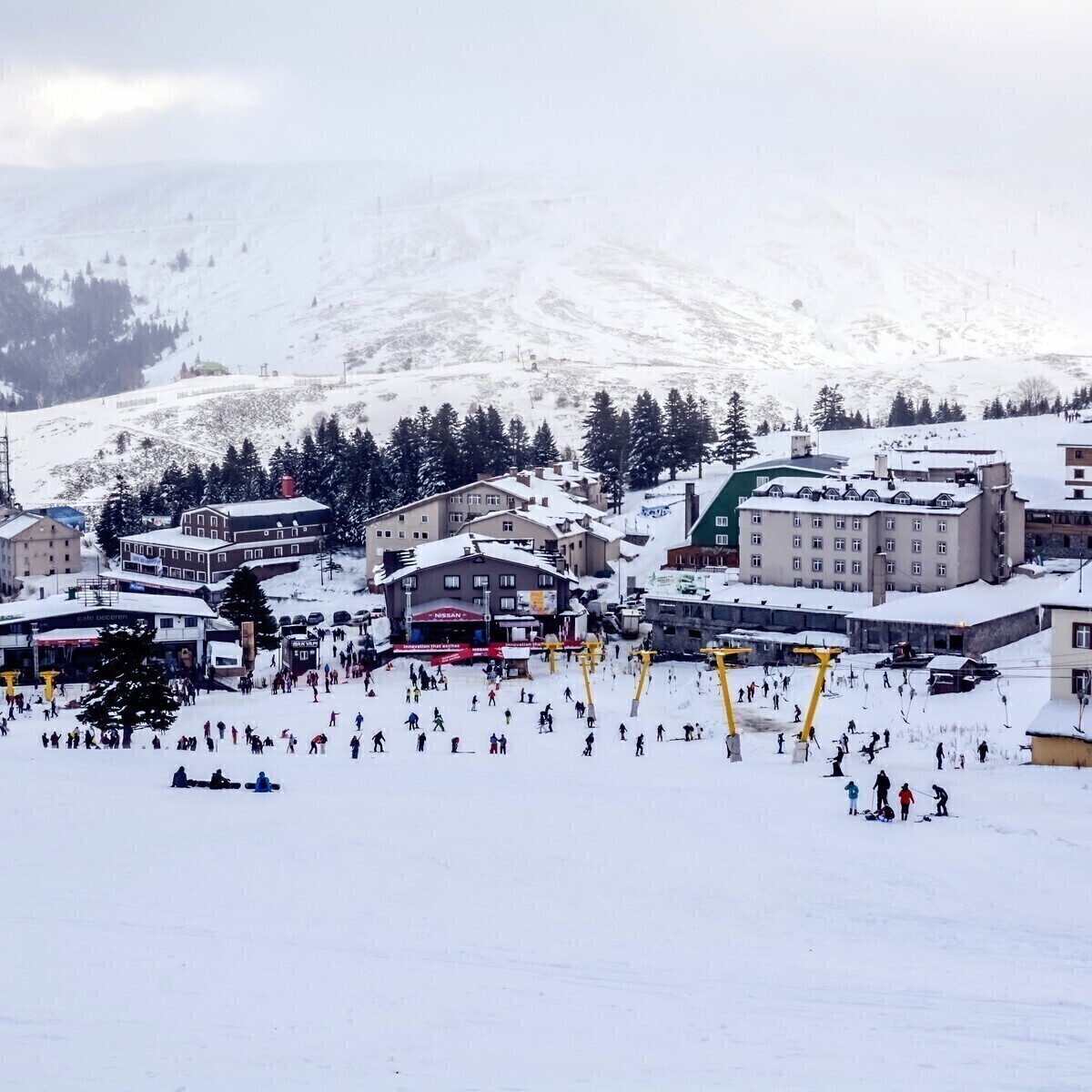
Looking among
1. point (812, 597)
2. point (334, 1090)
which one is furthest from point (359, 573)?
point (334, 1090)

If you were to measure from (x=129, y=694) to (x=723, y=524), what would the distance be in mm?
34344

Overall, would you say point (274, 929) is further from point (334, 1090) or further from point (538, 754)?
point (538, 754)

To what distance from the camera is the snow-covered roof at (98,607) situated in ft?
178

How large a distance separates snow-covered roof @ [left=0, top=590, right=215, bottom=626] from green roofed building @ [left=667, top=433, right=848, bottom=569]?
70.7 ft

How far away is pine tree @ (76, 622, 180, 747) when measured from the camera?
Answer: 125ft

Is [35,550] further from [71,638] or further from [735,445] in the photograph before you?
[735,445]

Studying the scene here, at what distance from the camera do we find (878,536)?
54.8 meters

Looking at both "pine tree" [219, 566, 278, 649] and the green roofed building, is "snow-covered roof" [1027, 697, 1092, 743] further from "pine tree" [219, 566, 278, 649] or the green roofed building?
the green roofed building

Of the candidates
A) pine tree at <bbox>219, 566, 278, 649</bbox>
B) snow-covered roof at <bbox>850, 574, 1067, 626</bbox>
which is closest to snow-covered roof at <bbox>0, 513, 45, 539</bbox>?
pine tree at <bbox>219, 566, 278, 649</bbox>

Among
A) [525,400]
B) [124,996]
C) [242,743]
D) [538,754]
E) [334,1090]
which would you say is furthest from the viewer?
[525,400]

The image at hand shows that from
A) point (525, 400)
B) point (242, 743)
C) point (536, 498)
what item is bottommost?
point (242, 743)

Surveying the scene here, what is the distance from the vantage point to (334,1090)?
526 inches

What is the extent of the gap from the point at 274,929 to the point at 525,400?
126m

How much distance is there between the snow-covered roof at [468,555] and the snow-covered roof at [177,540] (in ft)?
61.3
